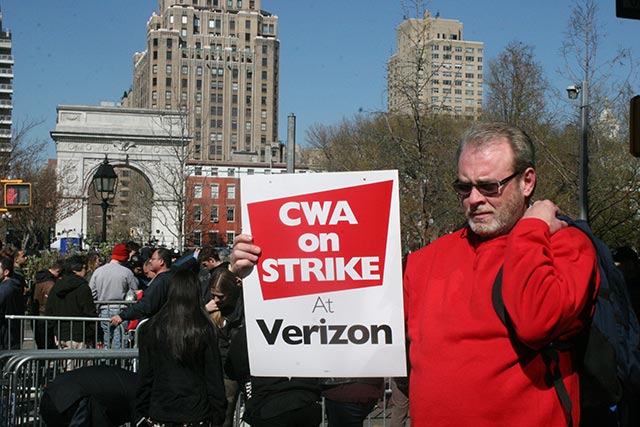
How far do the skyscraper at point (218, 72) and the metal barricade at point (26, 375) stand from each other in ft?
481

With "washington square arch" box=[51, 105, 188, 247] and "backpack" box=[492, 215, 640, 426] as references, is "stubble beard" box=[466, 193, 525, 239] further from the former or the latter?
"washington square arch" box=[51, 105, 188, 247]

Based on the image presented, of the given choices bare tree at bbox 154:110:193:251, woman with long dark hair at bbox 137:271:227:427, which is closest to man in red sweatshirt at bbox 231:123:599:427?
woman with long dark hair at bbox 137:271:227:427

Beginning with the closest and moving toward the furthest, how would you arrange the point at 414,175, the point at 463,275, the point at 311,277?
the point at 463,275 < the point at 311,277 < the point at 414,175

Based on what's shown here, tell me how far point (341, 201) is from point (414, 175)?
13245 millimetres

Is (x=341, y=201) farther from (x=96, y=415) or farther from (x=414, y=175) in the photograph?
(x=414, y=175)

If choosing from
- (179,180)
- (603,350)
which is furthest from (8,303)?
(179,180)

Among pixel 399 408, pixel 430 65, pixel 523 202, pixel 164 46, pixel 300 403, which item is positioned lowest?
pixel 399 408

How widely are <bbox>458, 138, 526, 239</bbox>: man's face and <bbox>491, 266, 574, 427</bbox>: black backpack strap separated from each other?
23cm

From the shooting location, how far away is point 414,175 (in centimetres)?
1650

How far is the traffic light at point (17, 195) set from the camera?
19986 millimetres

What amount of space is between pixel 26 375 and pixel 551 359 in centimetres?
514

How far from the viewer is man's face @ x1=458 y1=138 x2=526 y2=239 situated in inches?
109

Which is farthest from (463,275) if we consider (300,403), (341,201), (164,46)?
(164,46)

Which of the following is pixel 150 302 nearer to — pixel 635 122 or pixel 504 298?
pixel 635 122
